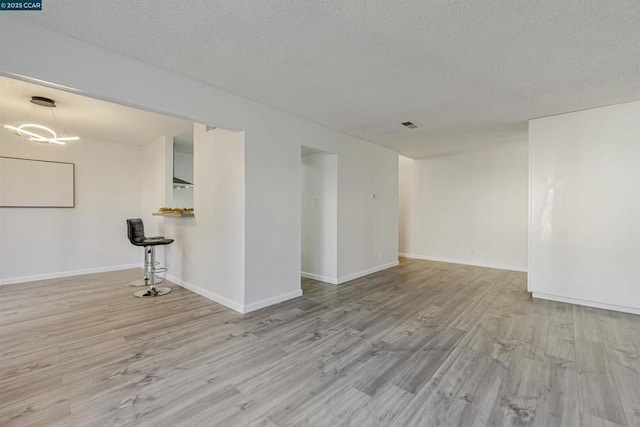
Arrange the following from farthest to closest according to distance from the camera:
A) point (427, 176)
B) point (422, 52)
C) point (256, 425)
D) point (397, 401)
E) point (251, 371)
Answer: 1. point (427, 176)
2. point (422, 52)
3. point (251, 371)
4. point (397, 401)
5. point (256, 425)

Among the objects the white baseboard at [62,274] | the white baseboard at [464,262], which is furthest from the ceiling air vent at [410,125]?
the white baseboard at [62,274]

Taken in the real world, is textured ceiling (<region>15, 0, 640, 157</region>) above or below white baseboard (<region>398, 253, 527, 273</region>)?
above

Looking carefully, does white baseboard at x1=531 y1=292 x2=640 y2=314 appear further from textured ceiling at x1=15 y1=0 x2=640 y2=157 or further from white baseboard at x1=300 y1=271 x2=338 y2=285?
white baseboard at x1=300 y1=271 x2=338 y2=285

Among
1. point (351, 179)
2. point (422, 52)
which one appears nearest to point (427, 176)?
point (351, 179)

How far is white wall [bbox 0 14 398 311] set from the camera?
6.93 ft

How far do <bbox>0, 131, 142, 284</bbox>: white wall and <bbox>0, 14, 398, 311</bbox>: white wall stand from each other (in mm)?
4139

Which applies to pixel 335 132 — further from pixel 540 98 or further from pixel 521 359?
pixel 521 359

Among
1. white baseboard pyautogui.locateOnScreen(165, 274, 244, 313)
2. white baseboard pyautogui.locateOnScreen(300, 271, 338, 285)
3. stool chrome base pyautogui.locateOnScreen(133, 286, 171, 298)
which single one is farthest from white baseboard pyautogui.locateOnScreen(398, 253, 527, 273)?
stool chrome base pyautogui.locateOnScreen(133, 286, 171, 298)

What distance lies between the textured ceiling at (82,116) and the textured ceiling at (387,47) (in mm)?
A: 1662

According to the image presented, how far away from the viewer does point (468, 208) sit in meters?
6.58

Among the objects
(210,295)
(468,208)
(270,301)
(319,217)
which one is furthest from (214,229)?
(468,208)

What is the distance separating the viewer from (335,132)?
4.73 meters

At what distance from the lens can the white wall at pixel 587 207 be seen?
3.45m

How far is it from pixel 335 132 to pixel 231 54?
8.37 feet
